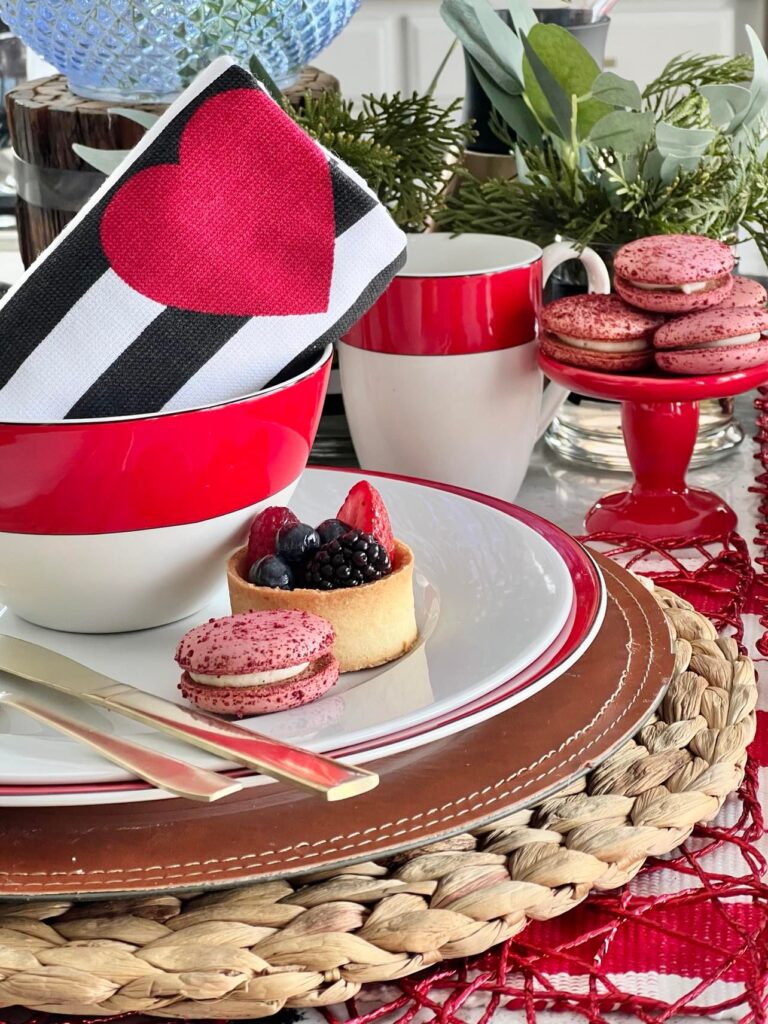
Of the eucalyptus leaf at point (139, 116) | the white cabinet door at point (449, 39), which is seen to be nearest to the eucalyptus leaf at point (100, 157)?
the eucalyptus leaf at point (139, 116)

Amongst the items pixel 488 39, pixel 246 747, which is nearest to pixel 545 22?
pixel 488 39

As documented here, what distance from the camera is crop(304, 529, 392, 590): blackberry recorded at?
1.60 ft

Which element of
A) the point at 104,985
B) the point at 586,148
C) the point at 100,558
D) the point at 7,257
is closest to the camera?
the point at 104,985

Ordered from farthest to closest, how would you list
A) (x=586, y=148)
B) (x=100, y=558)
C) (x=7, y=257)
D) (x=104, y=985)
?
(x=7, y=257) < (x=586, y=148) < (x=100, y=558) < (x=104, y=985)

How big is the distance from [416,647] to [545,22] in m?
0.53

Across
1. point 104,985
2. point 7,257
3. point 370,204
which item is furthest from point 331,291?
point 7,257

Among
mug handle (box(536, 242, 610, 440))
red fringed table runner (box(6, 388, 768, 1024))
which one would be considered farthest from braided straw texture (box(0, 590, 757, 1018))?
mug handle (box(536, 242, 610, 440))

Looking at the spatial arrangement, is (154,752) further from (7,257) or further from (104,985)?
(7,257)

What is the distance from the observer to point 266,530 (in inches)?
20.0

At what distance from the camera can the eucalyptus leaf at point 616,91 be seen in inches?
28.1

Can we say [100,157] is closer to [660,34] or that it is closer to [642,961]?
[642,961]

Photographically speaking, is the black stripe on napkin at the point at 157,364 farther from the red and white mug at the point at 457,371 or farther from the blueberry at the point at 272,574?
the red and white mug at the point at 457,371

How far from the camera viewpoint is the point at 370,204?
1.69ft

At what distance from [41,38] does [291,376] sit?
38cm
